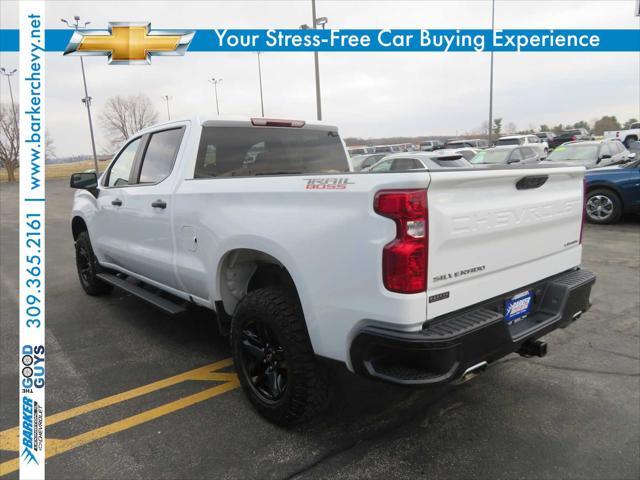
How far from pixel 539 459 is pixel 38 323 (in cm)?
257

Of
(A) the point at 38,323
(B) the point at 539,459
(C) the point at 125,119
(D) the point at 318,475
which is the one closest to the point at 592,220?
(B) the point at 539,459

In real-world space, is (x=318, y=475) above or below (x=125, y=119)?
below

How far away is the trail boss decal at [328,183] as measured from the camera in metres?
2.32

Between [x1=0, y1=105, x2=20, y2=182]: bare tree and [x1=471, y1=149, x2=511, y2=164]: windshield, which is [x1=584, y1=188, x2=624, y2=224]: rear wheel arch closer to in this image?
[x1=471, y1=149, x2=511, y2=164]: windshield

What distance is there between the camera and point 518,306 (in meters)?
2.73

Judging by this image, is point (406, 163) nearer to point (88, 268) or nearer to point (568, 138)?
point (88, 268)

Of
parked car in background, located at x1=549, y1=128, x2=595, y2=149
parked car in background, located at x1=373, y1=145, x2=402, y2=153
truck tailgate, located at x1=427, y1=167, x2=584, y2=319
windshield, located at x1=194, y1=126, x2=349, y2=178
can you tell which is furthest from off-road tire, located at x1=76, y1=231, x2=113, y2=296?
parked car in background, located at x1=549, y1=128, x2=595, y2=149

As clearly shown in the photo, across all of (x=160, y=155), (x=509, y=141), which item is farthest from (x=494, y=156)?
(x=509, y=141)

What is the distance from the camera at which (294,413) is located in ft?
9.11

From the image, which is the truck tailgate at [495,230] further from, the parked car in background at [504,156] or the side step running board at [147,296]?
the parked car in background at [504,156]

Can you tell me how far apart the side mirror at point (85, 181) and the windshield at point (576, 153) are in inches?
465

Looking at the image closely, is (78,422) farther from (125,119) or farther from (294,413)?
(125,119)

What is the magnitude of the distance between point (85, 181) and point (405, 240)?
4.32 meters

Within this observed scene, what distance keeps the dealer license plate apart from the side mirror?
4348mm
